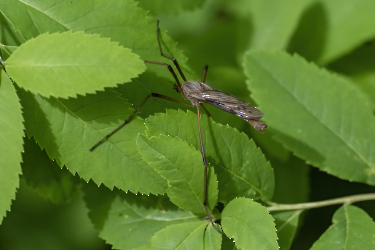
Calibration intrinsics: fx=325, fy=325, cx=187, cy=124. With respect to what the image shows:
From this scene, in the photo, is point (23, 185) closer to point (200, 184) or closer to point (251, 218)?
point (200, 184)

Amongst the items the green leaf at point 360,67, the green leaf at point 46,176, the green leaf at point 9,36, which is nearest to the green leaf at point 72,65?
the green leaf at point 9,36

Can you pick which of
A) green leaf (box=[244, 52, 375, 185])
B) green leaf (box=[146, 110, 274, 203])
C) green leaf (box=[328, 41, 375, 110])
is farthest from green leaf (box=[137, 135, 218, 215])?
green leaf (box=[328, 41, 375, 110])

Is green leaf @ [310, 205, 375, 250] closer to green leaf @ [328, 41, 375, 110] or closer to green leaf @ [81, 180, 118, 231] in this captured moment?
green leaf @ [81, 180, 118, 231]

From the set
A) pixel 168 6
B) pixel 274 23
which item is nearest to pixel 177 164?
pixel 168 6

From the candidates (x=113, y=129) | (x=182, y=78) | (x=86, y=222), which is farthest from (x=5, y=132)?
(x=86, y=222)

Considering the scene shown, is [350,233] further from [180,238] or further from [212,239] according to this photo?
[180,238]

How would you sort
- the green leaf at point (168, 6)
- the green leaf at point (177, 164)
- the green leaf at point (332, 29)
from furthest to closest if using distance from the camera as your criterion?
the green leaf at point (332, 29) < the green leaf at point (168, 6) < the green leaf at point (177, 164)

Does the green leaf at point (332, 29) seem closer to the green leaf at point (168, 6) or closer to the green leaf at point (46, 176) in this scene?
the green leaf at point (168, 6)
